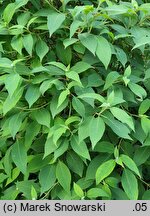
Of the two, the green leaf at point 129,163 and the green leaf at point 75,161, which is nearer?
the green leaf at point 129,163

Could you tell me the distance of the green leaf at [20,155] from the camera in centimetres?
159

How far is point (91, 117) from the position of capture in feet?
4.72

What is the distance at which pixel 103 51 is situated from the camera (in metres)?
1.48

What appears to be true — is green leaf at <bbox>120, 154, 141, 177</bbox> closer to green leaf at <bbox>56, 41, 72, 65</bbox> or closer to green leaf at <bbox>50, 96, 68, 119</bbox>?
green leaf at <bbox>50, 96, 68, 119</bbox>

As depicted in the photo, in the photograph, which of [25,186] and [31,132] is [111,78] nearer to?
[31,132]

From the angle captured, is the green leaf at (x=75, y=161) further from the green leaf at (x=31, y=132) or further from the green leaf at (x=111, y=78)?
the green leaf at (x=111, y=78)

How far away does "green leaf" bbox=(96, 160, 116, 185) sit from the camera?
1.45 metres

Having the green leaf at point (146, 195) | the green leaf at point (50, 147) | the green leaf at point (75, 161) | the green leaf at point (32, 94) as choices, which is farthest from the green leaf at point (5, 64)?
the green leaf at point (146, 195)

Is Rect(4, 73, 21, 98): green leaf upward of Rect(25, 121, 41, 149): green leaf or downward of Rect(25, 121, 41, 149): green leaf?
upward

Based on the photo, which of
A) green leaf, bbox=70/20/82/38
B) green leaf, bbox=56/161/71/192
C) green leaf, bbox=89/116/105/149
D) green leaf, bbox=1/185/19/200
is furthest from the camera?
green leaf, bbox=1/185/19/200

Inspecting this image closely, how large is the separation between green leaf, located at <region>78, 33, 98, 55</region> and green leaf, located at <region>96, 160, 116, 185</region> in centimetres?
43

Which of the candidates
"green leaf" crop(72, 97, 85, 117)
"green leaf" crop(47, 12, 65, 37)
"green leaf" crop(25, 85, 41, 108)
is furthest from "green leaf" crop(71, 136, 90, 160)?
"green leaf" crop(47, 12, 65, 37)

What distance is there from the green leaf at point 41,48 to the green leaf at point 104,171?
49 centimetres

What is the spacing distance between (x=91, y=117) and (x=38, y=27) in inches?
18.2
